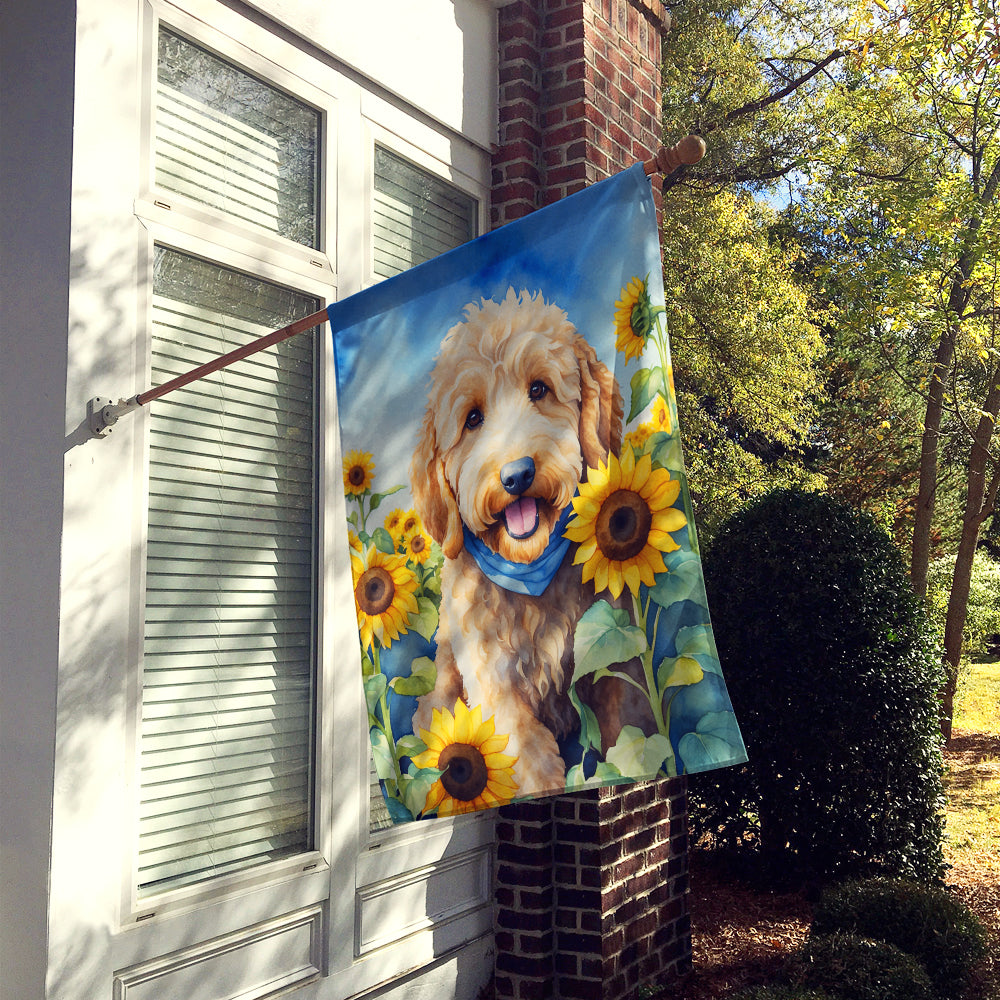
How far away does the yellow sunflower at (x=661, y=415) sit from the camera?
89.0 inches

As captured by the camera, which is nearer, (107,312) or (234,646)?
(107,312)

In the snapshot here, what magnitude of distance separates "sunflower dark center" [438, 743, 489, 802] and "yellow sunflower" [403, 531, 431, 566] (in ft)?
1.58

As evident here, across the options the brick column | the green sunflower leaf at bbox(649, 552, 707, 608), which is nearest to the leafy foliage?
the brick column

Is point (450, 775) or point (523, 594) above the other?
point (523, 594)

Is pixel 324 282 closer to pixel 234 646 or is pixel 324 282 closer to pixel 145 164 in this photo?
pixel 145 164

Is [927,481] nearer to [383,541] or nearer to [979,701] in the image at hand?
[979,701]

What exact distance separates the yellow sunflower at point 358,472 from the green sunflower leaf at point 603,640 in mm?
692

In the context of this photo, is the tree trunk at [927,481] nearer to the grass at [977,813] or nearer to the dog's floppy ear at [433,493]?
the grass at [977,813]

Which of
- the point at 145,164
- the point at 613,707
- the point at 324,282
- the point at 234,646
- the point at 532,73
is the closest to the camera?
the point at 613,707

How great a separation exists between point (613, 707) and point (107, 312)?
71.2 inches

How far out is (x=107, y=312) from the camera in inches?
111

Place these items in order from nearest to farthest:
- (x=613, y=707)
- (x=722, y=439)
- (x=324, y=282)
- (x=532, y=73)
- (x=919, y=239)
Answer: (x=613, y=707), (x=324, y=282), (x=532, y=73), (x=919, y=239), (x=722, y=439)

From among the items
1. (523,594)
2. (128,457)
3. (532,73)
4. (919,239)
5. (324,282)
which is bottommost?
(523,594)

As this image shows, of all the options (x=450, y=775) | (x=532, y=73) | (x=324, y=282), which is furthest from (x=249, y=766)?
(x=532, y=73)
